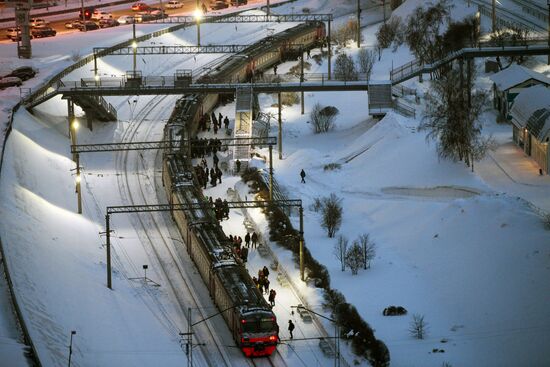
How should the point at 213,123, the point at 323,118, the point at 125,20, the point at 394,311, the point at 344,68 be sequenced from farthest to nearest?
the point at 125,20
the point at 344,68
the point at 213,123
the point at 323,118
the point at 394,311

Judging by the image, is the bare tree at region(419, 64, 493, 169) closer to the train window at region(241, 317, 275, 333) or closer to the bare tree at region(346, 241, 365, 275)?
the bare tree at region(346, 241, 365, 275)

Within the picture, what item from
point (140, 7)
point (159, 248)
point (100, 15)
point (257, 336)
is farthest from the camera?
point (140, 7)

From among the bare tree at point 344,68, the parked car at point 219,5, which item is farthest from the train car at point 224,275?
the parked car at point 219,5

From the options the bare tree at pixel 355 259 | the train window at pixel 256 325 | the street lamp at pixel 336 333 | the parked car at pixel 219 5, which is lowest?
the street lamp at pixel 336 333

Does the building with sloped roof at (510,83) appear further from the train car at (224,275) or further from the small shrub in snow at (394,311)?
the small shrub in snow at (394,311)

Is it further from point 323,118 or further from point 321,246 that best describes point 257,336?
point 323,118

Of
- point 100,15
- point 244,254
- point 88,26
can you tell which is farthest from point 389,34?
point 244,254

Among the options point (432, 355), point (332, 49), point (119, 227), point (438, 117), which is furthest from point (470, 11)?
point (432, 355)
